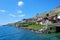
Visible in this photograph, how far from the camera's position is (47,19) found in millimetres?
96750

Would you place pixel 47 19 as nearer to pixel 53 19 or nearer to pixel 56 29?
pixel 53 19

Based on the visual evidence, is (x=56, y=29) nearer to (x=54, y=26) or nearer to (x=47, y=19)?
(x=54, y=26)

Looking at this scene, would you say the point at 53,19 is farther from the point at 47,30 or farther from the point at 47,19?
the point at 47,30

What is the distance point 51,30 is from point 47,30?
1.75 metres

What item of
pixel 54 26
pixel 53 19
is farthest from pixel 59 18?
pixel 54 26

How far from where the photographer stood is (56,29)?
6512 centimetres

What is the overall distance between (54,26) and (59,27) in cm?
196

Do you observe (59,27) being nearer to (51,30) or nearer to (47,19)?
(51,30)

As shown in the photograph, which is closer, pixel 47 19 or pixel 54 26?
pixel 54 26

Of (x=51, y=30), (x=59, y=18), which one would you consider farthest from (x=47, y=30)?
(x=59, y=18)

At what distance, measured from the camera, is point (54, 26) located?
2579 inches

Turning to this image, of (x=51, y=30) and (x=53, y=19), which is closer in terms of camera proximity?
(x=51, y=30)

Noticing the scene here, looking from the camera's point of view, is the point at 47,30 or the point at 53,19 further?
the point at 53,19

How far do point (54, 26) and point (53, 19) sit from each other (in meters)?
29.9
